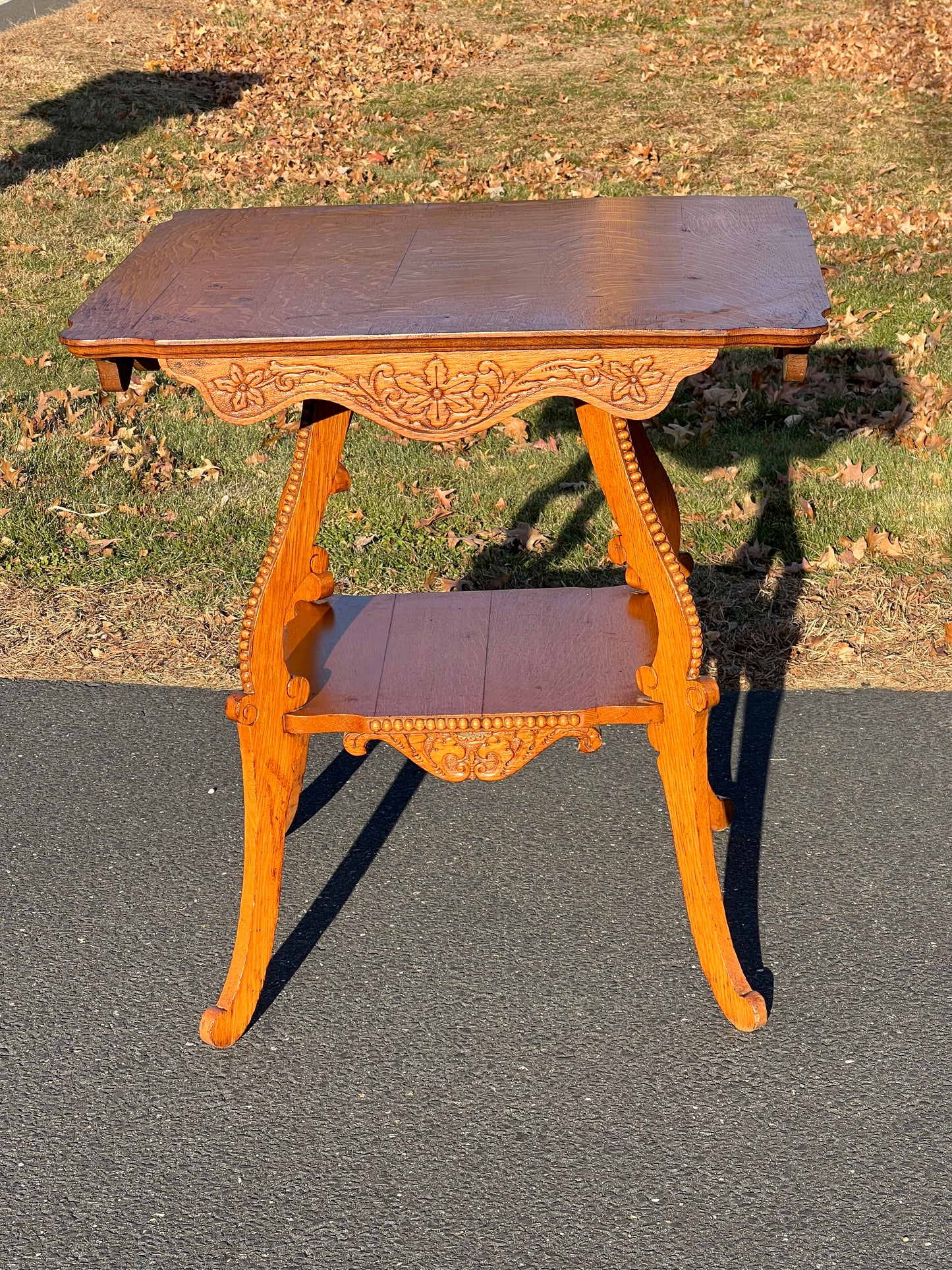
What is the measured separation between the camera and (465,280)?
9.14ft

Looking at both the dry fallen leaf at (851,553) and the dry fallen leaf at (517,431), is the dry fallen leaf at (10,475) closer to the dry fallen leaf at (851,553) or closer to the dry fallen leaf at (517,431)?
the dry fallen leaf at (517,431)

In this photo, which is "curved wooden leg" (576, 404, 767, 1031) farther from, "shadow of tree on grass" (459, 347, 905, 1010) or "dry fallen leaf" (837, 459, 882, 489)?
"dry fallen leaf" (837, 459, 882, 489)

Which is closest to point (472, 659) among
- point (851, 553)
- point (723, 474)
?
point (851, 553)

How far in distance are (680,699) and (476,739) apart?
1.45ft

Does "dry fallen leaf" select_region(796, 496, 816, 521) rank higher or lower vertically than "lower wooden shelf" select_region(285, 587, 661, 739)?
lower

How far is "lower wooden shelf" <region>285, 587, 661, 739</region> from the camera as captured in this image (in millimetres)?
2980

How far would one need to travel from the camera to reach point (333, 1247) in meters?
2.47

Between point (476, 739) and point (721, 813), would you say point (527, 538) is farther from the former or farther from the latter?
point (476, 739)

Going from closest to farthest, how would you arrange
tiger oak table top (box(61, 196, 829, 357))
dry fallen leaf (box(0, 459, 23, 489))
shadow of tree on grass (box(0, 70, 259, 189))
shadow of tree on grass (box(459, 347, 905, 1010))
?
tiger oak table top (box(61, 196, 829, 357)) < shadow of tree on grass (box(459, 347, 905, 1010)) < dry fallen leaf (box(0, 459, 23, 489)) < shadow of tree on grass (box(0, 70, 259, 189))

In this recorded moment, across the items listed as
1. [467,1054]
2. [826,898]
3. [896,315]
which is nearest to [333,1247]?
[467,1054]

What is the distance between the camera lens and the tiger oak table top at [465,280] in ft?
8.14

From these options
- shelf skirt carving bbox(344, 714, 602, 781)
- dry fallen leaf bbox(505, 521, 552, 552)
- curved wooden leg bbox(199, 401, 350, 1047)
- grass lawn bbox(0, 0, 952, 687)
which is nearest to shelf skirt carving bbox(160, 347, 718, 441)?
curved wooden leg bbox(199, 401, 350, 1047)

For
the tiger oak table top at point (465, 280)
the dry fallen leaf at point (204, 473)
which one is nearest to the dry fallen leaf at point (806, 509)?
the tiger oak table top at point (465, 280)

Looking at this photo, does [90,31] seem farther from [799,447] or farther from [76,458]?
[799,447]
